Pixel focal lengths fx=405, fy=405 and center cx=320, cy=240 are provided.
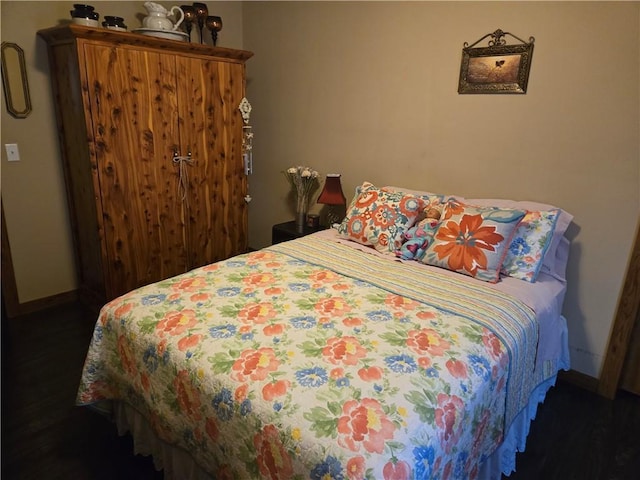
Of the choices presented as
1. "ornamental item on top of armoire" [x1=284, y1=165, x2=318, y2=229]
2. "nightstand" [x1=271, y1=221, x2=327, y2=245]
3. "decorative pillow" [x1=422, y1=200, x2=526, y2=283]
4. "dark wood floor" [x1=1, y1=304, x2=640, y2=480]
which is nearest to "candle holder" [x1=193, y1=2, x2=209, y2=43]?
"ornamental item on top of armoire" [x1=284, y1=165, x2=318, y2=229]

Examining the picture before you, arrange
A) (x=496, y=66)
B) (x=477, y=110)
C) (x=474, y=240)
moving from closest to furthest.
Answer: (x=474, y=240) < (x=496, y=66) < (x=477, y=110)

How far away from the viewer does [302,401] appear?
1108 millimetres

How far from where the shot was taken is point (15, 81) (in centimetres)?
249

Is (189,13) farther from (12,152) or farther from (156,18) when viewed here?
(12,152)

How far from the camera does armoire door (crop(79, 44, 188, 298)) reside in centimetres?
244

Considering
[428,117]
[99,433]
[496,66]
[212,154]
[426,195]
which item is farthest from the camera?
[212,154]

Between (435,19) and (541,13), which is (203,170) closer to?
(435,19)

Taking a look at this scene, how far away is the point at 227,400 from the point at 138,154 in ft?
6.61

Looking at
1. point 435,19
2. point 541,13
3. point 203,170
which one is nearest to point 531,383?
point 541,13

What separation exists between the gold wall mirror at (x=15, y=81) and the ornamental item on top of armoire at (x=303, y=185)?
1778 mm

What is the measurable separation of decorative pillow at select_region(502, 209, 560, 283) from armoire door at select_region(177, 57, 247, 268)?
6.93 feet

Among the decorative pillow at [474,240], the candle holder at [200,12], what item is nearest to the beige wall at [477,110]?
the decorative pillow at [474,240]

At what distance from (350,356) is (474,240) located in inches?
39.6

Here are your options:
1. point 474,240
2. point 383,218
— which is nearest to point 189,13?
point 383,218
